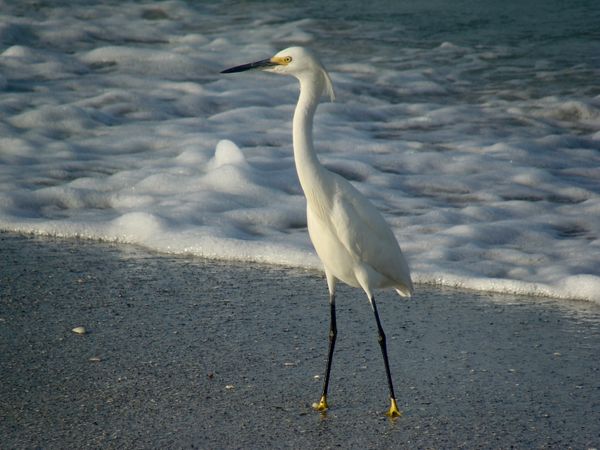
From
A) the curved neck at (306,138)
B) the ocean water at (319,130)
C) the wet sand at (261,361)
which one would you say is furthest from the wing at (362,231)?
the ocean water at (319,130)

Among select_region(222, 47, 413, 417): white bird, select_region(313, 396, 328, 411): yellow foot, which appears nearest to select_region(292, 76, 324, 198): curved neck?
select_region(222, 47, 413, 417): white bird

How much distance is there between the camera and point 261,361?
12.1 ft

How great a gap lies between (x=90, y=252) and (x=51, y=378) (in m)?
1.71

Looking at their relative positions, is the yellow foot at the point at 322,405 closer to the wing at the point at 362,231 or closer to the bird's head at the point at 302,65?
the wing at the point at 362,231

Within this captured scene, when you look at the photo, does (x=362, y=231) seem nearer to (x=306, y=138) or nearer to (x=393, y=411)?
(x=306, y=138)

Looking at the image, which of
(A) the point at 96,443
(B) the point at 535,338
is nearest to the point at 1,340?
(A) the point at 96,443

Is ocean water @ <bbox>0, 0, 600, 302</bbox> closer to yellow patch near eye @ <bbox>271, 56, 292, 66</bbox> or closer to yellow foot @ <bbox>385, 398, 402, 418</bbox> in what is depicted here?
yellow foot @ <bbox>385, 398, 402, 418</bbox>

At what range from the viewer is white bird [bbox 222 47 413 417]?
3.30m

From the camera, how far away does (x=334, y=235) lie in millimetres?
3375

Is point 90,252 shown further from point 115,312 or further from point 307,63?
point 307,63

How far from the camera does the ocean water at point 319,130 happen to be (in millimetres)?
5391

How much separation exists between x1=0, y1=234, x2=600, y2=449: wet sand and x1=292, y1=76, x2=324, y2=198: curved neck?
31.6 inches

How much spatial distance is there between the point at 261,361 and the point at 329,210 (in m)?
0.74

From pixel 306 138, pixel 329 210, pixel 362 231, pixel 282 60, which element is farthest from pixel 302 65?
pixel 362 231
